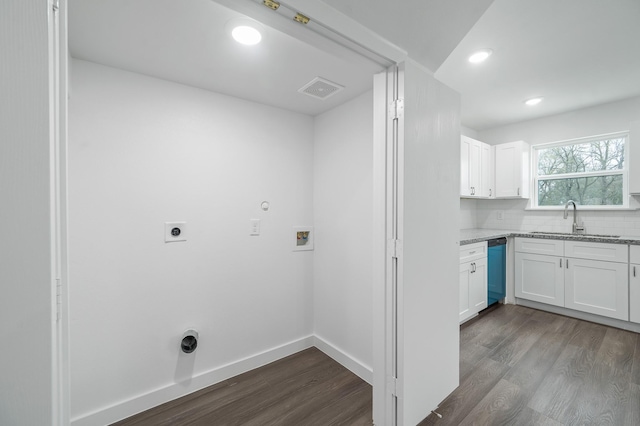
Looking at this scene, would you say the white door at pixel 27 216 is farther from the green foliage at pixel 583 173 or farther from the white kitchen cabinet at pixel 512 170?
the green foliage at pixel 583 173

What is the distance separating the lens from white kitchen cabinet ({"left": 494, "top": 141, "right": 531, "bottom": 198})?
358 cm

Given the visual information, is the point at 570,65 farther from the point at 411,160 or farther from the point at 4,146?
the point at 4,146

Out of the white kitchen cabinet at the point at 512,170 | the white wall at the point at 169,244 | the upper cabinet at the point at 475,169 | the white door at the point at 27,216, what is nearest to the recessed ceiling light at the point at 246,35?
the white wall at the point at 169,244

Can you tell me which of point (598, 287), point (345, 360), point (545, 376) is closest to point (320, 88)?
point (345, 360)

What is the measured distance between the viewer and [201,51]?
5.02 ft

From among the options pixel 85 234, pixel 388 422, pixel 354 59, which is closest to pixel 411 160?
pixel 354 59

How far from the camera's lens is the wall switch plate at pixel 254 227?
2217 mm

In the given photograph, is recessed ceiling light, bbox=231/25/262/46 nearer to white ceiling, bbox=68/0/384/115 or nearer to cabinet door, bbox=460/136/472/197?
white ceiling, bbox=68/0/384/115

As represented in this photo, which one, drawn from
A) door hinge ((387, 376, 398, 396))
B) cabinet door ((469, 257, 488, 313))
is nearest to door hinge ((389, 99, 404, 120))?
door hinge ((387, 376, 398, 396))

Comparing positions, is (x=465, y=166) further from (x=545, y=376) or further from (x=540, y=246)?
(x=545, y=376)

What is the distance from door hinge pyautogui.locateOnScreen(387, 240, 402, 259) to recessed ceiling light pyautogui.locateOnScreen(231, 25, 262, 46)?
4.31ft

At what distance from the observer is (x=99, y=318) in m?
1.63

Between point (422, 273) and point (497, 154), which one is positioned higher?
point (497, 154)

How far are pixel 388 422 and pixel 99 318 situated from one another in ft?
5.97
